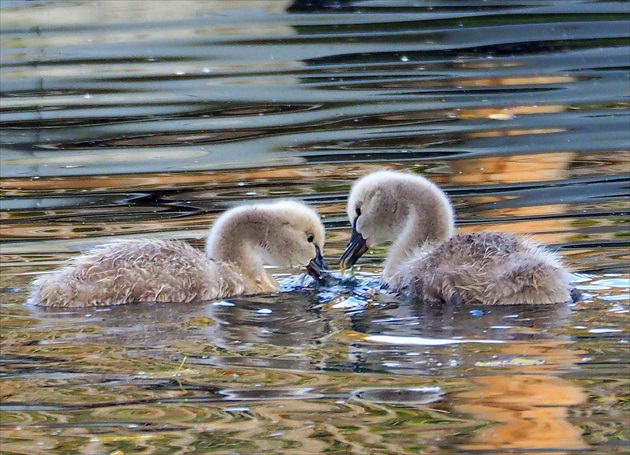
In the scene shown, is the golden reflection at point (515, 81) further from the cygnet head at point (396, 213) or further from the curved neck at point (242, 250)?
the curved neck at point (242, 250)

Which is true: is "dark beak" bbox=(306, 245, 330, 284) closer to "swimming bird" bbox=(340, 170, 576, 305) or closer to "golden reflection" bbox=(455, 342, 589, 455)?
"swimming bird" bbox=(340, 170, 576, 305)

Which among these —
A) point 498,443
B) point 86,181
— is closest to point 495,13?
point 86,181

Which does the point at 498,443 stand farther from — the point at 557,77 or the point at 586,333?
the point at 557,77

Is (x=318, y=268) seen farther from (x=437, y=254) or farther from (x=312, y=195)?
(x=312, y=195)

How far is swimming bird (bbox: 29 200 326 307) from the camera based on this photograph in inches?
302

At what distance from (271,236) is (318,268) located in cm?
34

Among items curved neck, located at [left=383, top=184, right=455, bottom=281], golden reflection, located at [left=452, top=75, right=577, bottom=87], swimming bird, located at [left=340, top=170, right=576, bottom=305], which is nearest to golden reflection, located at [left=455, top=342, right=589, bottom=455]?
swimming bird, located at [left=340, top=170, right=576, bottom=305]

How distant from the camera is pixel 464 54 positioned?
51.5 feet

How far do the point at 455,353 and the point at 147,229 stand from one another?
→ 366cm

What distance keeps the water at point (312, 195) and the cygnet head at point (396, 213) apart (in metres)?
0.34

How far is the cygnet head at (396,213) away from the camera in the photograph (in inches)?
324

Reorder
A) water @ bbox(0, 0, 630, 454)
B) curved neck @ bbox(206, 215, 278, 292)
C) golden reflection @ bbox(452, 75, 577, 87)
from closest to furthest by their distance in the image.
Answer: water @ bbox(0, 0, 630, 454), curved neck @ bbox(206, 215, 278, 292), golden reflection @ bbox(452, 75, 577, 87)

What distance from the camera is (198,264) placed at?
7895mm

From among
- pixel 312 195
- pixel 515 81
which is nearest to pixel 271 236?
pixel 312 195
